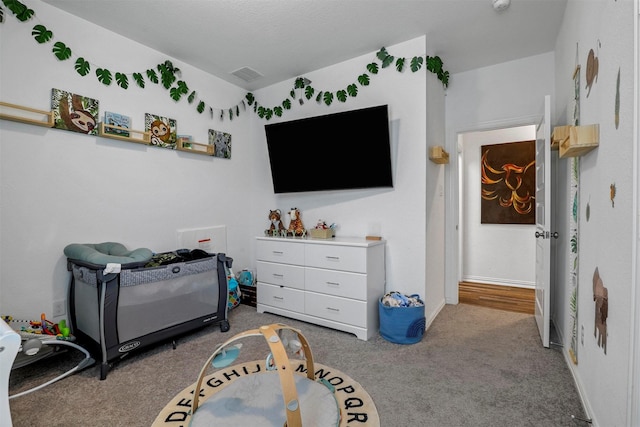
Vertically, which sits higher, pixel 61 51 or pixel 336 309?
pixel 61 51

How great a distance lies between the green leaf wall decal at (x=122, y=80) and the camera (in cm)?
257

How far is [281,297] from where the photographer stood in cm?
301

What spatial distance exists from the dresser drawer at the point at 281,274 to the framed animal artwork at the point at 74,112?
1.84 metres

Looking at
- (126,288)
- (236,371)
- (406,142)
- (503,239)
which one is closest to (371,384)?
(236,371)

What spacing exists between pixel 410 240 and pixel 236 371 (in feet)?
6.33

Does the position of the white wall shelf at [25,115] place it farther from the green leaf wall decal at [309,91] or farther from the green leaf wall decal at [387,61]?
the green leaf wall decal at [387,61]

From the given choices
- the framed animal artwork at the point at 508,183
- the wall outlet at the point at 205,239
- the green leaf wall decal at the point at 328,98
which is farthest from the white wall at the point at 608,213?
the wall outlet at the point at 205,239

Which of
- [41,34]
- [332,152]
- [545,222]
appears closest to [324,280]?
[332,152]

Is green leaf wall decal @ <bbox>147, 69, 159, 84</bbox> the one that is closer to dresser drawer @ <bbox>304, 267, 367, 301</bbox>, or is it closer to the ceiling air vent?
the ceiling air vent

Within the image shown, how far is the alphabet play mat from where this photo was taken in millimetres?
920

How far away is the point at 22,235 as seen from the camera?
6.86 feet

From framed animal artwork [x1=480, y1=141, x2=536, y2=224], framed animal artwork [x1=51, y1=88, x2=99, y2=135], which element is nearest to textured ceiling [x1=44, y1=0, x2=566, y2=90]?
framed animal artwork [x1=51, y1=88, x2=99, y2=135]

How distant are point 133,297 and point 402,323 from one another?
6.52 ft

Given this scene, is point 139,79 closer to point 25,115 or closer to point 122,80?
point 122,80
